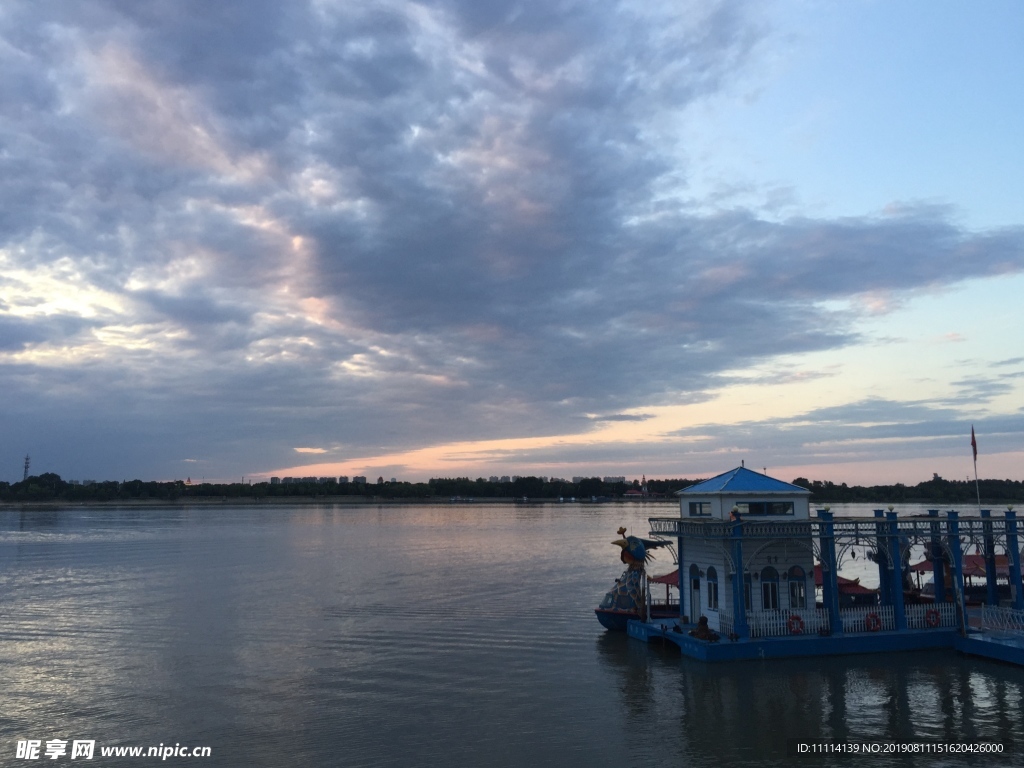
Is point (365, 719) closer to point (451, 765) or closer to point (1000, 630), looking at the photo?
point (451, 765)

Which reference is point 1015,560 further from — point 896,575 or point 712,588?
point 712,588

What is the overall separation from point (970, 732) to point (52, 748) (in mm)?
28665

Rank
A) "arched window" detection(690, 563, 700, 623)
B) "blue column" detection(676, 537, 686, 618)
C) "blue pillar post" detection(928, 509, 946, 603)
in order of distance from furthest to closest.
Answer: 1. "blue column" detection(676, 537, 686, 618)
2. "arched window" detection(690, 563, 700, 623)
3. "blue pillar post" detection(928, 509, 946, 603)

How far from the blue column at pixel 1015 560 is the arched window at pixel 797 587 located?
34.2 feet

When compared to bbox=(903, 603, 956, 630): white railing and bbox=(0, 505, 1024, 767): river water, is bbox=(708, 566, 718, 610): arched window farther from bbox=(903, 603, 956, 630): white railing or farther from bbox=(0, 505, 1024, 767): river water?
bbox=(903, 603, 956, 630): white railing

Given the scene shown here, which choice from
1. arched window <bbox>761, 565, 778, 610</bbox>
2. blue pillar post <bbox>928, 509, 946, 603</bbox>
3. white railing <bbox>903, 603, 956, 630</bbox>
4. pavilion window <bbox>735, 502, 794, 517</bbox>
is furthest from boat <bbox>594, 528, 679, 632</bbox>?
blue pillar post <bbox>928, 509, 946, 603</bbox>

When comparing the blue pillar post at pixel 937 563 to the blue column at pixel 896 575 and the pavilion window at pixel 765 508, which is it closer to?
the blue column at pixel 896 575

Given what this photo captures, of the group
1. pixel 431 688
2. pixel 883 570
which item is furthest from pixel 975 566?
pixel 431 688

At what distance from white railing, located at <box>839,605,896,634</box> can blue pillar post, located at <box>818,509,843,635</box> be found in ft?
2.06

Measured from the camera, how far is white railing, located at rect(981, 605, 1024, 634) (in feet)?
106

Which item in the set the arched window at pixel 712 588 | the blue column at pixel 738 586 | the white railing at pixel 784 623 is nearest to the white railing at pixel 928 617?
the white railing at pixel 784 623

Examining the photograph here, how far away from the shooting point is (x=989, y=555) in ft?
117

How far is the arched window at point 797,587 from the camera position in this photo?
105 ft

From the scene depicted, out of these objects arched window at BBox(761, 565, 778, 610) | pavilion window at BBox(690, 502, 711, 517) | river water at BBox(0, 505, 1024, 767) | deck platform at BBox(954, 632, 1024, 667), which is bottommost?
river water at BBox(0, 505, 1024, 767)
